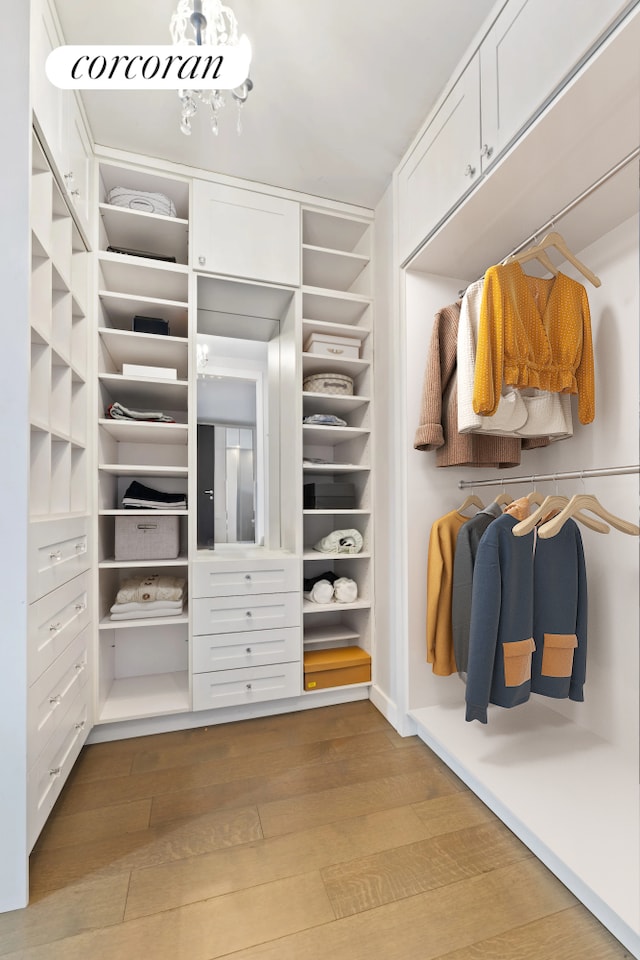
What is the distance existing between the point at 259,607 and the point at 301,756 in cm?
64

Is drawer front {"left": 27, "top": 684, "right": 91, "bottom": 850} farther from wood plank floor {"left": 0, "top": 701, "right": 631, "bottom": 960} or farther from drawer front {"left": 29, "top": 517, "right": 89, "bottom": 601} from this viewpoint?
drawer front {"left": 29, "top": 517, "right": 89, "bottom": 601}

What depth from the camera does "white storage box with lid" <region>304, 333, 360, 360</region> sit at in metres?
2.30

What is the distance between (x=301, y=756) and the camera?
5.91 feet

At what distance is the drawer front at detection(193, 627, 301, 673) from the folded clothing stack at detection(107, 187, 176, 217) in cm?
199

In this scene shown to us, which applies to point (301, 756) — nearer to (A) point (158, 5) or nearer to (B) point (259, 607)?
(B) point (259, 607)

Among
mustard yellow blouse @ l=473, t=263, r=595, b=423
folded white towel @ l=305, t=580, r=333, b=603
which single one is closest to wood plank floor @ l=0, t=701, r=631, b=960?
folded white towel @ l=305, t=580, r=333, b=603

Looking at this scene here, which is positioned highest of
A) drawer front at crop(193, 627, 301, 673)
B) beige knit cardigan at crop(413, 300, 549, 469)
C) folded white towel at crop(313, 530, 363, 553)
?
beige knit cardigan at crop(413, 300, 549, 469)

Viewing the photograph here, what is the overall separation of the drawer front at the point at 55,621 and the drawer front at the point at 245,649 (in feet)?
1.71

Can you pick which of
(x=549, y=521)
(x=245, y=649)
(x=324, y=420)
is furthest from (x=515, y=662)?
(x=324, y=420)

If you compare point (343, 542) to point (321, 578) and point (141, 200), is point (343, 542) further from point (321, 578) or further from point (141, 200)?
point (141, 200)

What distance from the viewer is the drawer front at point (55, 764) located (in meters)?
1.20

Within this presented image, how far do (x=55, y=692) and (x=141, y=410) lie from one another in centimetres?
148

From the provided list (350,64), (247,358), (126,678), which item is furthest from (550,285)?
(126,678)

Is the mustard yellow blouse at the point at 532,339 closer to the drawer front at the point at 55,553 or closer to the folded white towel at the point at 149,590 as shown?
the drawer front at the point at 55,553
